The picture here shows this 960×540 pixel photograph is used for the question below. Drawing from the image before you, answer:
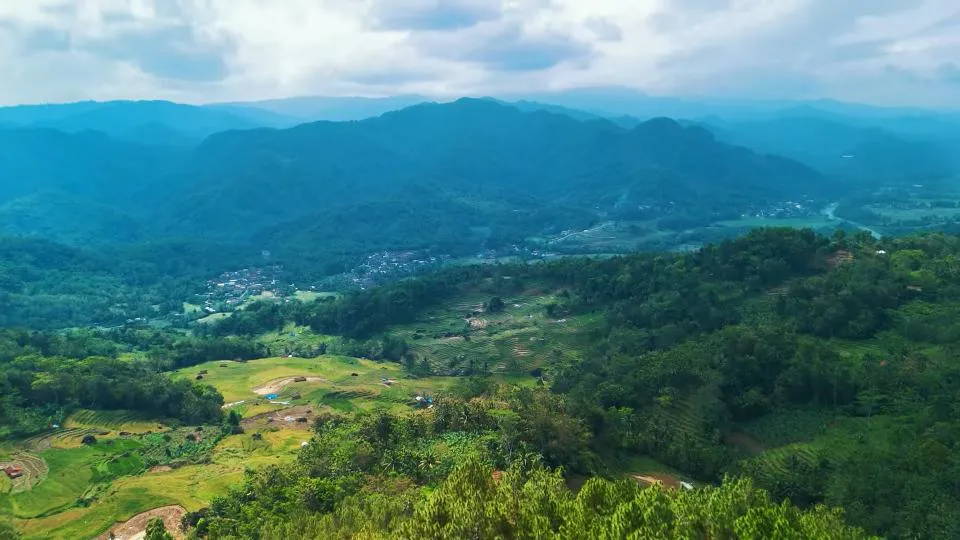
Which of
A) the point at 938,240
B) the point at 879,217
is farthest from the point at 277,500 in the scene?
the point at 879,217

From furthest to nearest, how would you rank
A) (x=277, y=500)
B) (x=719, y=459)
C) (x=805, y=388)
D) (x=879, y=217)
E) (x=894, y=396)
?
(x=879, y=217)
(x=805, y=388)
(x=894, y=396)
(x=719, y=459)
(x=277, y=500)

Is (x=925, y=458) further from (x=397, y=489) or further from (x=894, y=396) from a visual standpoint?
(x=397, y=489)

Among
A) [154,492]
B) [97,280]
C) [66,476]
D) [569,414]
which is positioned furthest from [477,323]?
[97,280]

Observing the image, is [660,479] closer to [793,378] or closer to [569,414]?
[569,414]

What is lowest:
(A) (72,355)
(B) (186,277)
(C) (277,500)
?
(B) (186,277)

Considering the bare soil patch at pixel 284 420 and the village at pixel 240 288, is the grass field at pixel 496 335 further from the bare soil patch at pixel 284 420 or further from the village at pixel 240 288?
the village at pixel 240 288

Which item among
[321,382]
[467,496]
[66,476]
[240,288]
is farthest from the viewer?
[240,288]
